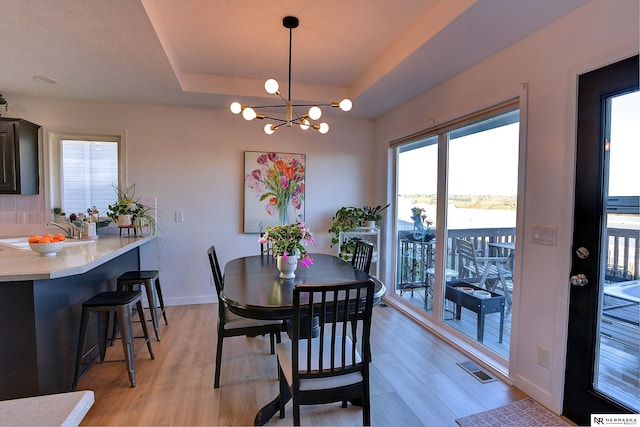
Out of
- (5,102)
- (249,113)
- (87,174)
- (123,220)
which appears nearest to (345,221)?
(249,113)

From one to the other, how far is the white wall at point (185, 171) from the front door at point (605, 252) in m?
2.93

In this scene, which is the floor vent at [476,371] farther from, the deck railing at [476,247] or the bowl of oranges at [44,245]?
the bowl of oranges at [44,245]

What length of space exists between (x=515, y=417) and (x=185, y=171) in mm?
3927

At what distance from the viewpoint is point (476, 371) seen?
95.6 inches

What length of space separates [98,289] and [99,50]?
78.0 inches

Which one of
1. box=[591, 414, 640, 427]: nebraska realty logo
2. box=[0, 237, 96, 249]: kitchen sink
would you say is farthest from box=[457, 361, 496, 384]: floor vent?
box=[0, 237, 96, 249]: kitchen sink

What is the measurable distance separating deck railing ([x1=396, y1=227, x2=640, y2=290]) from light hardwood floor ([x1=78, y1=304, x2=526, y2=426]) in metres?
0.87

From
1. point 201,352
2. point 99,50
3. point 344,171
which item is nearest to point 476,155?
point 344,171

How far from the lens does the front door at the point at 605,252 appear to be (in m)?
1.65

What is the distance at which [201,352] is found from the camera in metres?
2.70

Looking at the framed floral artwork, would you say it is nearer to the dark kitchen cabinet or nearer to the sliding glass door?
the sliding glass door

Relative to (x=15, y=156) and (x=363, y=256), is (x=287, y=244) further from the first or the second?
(x=15, y=156)

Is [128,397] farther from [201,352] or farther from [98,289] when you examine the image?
[98,289]

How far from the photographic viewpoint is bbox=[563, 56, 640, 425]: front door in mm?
1647
